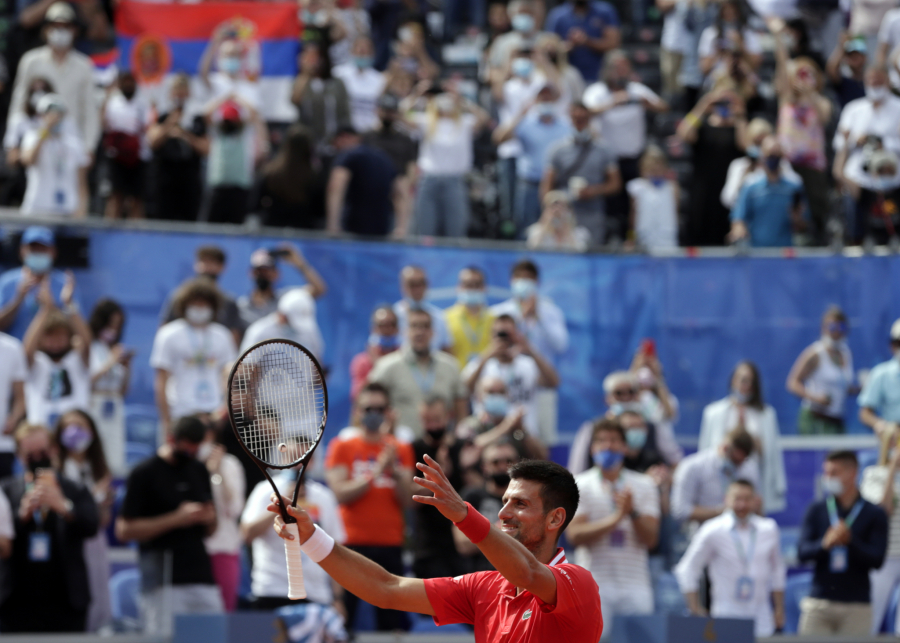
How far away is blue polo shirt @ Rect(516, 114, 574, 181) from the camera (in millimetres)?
13945

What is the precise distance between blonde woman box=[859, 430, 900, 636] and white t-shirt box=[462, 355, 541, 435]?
255cm

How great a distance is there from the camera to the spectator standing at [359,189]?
502 inches

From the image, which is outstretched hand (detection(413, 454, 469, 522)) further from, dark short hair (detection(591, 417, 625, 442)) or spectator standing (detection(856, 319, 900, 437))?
spectator standing (detection(856, 319, 900, 437))

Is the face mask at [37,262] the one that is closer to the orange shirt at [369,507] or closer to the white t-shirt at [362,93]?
the orange shirt at [369,507]

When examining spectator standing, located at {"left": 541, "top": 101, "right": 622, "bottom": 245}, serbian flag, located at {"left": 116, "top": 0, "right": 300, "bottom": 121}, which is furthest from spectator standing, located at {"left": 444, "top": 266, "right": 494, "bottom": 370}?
serbian flag, located at {"left": 116, "top": 0, "right": 300, "bottom": 121}

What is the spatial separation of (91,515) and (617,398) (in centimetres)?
419

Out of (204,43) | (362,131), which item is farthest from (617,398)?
(204,43)

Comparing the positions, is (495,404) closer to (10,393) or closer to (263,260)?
(263,260)

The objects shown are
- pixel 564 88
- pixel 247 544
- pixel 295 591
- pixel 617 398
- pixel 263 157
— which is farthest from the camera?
pixel 564 88

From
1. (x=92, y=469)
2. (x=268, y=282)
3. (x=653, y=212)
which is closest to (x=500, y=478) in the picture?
(x=92, y=469)

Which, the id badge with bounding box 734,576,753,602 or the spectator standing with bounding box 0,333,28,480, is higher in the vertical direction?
the spectator standing with bounding box 0,333,28,480

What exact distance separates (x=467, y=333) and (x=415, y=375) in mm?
1180

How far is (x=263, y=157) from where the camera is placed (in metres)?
13.4

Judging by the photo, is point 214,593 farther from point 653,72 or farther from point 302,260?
point 653,72
